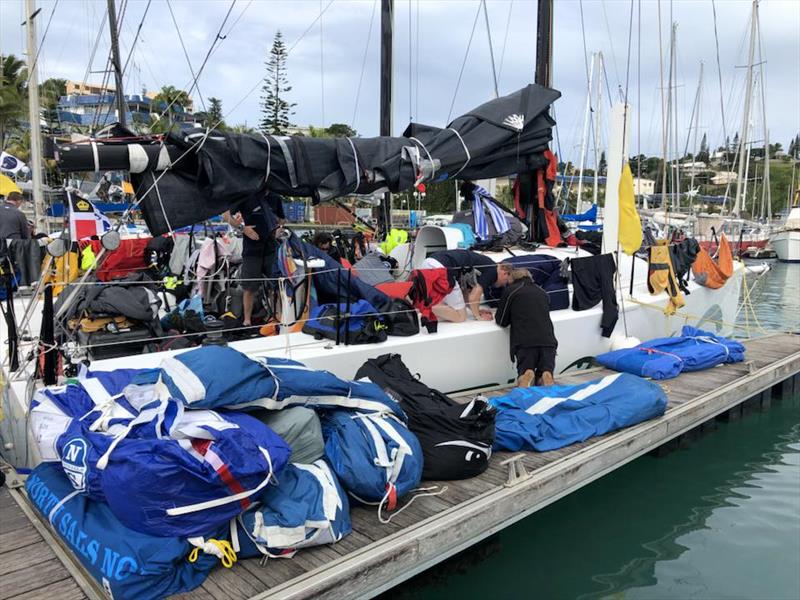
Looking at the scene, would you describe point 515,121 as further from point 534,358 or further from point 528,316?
point 534,358

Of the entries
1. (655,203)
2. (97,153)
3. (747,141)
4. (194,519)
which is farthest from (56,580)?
(655,203)

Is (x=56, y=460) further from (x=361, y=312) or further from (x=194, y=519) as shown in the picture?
(x=361, y=312)

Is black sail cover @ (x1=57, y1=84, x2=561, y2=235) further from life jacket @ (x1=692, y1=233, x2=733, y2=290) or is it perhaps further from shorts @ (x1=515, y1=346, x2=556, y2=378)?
life jacket @ (x1=692, y1=233, x2=733, y2=290)

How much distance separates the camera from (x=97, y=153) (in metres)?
4.13

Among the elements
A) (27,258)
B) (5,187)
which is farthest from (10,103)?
(27,258)

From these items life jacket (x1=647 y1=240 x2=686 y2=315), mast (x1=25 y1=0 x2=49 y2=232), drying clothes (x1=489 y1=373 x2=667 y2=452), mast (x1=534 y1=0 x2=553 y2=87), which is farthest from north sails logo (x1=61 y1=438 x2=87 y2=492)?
mast (x1=25 y1=0 x2=49 y2=232)

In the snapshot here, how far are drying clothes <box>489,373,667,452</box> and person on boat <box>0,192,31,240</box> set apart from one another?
5.92 m

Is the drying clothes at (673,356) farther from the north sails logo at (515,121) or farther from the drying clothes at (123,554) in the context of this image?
the drying clothes at (123,554)

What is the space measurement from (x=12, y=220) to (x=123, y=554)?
616 centimetres

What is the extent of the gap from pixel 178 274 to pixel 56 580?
491 cm

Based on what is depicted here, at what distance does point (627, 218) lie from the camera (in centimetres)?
693

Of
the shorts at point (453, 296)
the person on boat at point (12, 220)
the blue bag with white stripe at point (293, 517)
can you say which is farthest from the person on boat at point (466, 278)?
the person on boat at point (12, 220)

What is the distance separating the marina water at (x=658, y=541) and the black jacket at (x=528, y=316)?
53.1 inches

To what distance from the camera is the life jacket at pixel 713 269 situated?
9.05 meters
